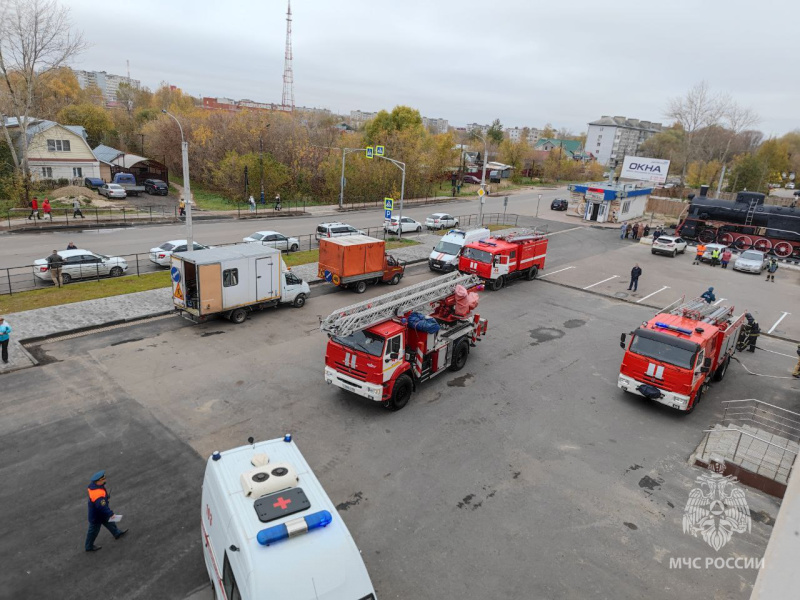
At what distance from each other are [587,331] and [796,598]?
1840 cm

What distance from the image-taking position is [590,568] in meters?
8.80

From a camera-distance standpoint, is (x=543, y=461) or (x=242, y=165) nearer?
(x=543, y=461)

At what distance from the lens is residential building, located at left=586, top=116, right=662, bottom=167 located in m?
150

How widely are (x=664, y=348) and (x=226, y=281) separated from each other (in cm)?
1460

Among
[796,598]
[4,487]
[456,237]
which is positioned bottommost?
[4,487]

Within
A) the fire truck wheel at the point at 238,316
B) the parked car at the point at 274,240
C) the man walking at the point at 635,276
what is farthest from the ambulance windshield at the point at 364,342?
the man walking at the point at 635,276

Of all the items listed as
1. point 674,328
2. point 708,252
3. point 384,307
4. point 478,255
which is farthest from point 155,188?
point 674,328

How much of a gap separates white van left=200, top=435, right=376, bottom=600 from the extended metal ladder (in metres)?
5.75

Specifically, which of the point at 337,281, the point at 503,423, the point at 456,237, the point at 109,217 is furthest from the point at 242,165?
the point at 503,423

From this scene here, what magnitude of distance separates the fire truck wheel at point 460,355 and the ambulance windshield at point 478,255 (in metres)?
9.73

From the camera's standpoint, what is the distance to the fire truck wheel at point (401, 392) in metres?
13.4

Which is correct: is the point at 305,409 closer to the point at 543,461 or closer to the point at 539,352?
the point at 543,461

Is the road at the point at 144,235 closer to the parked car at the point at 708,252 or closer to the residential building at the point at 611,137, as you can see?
the parked car at the point at 708,252

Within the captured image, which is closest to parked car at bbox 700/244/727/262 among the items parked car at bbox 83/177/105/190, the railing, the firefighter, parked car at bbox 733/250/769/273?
parked car at bbox 733/250/769/273
